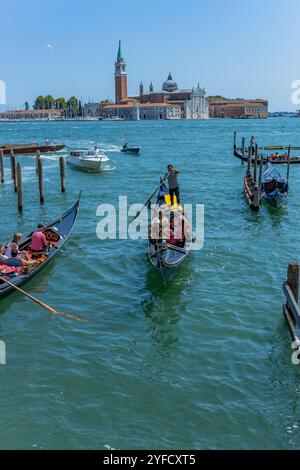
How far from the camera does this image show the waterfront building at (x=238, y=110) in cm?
16362

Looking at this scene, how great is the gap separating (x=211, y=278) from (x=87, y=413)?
17.5 feet

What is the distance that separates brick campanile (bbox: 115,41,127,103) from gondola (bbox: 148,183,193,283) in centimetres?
15056

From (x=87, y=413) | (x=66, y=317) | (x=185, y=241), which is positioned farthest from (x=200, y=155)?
(x=87, y=413)

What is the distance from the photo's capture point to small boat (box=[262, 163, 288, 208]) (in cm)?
1924

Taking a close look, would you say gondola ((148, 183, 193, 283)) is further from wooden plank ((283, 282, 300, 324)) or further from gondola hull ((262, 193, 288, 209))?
gondola hull ((262, 193, 288, 209))

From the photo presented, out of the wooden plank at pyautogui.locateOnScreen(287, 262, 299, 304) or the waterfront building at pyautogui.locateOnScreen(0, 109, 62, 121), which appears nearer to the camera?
the wooden plank at pyautogui.locateOnScreen(287, 262, 299, 304)

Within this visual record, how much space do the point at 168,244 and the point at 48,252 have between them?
268 centimetres

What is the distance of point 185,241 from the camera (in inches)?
501

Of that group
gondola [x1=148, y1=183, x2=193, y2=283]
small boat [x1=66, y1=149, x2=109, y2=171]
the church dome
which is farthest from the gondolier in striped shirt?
the church dome

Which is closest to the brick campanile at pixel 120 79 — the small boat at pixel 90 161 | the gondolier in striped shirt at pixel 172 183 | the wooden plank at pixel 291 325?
the small boat at pixel 90 161

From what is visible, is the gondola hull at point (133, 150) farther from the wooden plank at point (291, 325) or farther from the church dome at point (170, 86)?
the church dome at point (170, 86)

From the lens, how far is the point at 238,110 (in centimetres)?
16362

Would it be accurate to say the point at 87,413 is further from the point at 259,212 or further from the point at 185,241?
the point at 259,212
